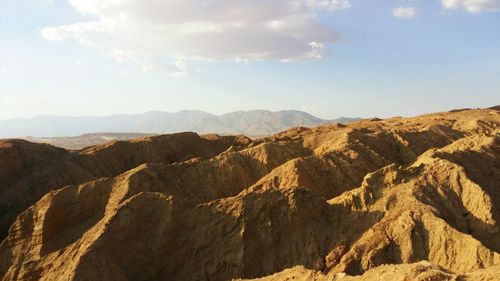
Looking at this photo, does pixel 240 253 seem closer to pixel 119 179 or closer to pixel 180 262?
pixel 180 262

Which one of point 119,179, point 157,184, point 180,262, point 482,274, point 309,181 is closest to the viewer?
point 482,274

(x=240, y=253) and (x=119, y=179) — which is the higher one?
(x=119, y=179)

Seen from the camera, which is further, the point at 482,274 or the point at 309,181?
the point at 309,181

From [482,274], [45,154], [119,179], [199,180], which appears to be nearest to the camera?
[482,274]

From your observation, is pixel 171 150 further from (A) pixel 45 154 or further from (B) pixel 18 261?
(B) pixel 18 261

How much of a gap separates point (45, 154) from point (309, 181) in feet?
105

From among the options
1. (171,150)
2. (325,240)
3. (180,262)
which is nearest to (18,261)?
(180,262)

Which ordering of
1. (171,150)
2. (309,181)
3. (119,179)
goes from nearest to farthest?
1. (119,179)
2. (309,181)
3. (171,150)

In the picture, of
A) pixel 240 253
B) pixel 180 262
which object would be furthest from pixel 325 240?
pixel 180 262

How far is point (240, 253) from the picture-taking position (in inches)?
979

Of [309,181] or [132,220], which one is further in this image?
[309,181]

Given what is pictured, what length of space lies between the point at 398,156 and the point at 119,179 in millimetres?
34463

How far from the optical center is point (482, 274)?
47.8 ft

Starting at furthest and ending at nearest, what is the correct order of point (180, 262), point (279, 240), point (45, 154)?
point (45, 154) < point (279, 240) < point (180, 262)
